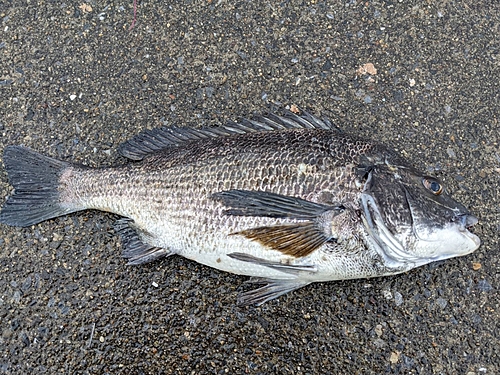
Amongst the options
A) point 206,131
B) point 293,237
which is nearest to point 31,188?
point 206,131

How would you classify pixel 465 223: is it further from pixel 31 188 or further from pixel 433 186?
pixel 31 188

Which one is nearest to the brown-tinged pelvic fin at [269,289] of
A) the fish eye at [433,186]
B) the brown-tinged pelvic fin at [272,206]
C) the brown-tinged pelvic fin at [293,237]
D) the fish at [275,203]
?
the fish at [275,203]

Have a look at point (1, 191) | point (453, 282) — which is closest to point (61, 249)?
point (1, 191)

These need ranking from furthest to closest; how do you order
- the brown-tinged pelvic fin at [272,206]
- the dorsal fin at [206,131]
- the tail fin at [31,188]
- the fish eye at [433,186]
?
the tail fin at [31,188]
the dorsal fin at [206,131]
the fish eye at [433,186]
the brown-tinged pelvic fin at [272,206]

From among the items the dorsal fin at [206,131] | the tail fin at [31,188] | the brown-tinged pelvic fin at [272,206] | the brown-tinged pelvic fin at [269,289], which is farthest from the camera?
the tail fin at [31,188]

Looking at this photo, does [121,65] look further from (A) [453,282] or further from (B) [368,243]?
(A) [453,282]

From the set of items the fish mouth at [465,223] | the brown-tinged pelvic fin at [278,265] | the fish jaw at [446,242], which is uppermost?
the fish mouth at [465,223]

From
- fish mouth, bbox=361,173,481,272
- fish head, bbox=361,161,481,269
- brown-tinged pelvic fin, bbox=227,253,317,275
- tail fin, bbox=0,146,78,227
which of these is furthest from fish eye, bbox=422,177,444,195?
tail fin, bbox=0,146,78,227

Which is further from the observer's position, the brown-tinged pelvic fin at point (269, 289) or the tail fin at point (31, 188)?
the tail fin at point (31, 188)

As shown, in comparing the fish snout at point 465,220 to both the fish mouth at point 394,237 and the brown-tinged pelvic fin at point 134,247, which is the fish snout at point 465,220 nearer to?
the fish mouth at point 394,237
